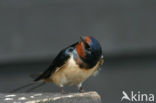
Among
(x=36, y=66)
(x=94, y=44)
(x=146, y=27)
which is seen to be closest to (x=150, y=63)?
(x=146, y=27)

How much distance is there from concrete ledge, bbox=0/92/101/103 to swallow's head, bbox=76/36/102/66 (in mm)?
242

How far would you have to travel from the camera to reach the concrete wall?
624cm

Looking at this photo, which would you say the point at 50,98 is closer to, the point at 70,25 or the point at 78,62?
the point at 78,62

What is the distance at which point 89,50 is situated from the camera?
4.41 metres

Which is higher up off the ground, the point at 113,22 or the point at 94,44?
the point at 113,22

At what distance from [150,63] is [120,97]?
0.42 meters

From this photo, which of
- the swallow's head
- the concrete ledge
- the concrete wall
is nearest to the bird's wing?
the swallow's head

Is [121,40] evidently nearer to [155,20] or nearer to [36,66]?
[155,20]

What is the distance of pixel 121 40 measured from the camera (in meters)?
6.36

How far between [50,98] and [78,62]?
0.53 meters

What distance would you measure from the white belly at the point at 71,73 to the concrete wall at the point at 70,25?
5.24 ft

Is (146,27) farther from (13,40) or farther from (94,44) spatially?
(94,44)

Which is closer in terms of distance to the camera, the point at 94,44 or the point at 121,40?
the point at 94,44

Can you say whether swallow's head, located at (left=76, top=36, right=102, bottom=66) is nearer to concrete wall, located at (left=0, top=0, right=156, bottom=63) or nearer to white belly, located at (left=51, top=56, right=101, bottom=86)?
white belly, located at (left=51, top=56, right=101, bottom=86)
